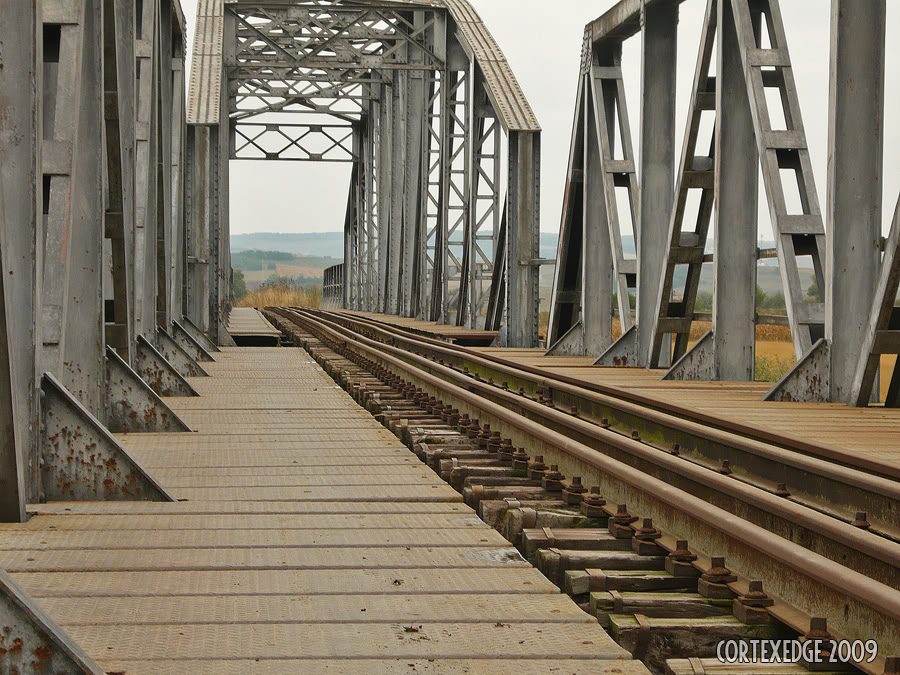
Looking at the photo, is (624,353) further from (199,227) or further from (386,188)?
(386,188)

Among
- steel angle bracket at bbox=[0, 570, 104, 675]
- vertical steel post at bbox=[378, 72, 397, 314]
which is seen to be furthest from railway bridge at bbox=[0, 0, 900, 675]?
vertical steel post at bbox=[378, 72, 397, 314]

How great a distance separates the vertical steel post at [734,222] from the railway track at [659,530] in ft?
13.1

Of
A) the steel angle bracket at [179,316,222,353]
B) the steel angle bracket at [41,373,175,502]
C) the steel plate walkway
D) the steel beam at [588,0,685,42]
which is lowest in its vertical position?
the steel angle bracket at [179,316,222,353]

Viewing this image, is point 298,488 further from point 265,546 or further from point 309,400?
point 309,400

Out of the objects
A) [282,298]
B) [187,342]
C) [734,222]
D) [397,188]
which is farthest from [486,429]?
[282,298]

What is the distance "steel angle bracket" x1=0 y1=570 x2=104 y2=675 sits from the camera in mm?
2420

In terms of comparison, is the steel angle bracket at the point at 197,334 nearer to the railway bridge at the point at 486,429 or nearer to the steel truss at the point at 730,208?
the railway bridge at the point at 486,429

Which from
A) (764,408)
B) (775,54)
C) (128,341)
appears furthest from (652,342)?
(128,341)

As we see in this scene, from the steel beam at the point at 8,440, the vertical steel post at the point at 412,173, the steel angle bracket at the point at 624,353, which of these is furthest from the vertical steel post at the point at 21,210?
the vertical steel post at the point at 412,173

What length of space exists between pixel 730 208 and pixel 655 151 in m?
2.13

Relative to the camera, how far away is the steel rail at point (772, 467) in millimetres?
4410

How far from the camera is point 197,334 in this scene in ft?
49.4

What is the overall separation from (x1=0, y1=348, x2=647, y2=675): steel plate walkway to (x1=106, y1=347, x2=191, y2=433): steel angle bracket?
1.06 m

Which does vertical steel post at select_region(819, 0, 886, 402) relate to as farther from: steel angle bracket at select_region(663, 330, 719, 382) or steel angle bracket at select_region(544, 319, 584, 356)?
steel angle bracket at select_region(544, 319, 584, 356)
